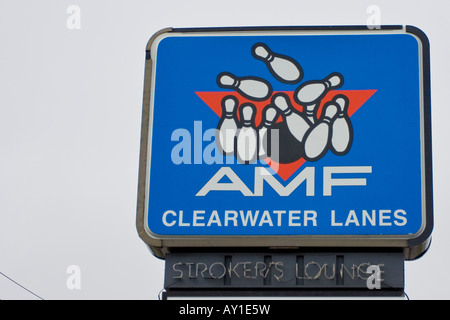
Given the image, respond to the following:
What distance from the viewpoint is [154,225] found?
38.8ft

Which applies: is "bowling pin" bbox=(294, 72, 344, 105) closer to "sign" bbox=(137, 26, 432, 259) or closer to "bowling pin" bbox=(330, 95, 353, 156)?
"sign" bbox=(137, 26, 432, 259)

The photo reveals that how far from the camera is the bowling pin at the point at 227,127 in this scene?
39.8ft

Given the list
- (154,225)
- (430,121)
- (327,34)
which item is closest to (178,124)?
(154,225)

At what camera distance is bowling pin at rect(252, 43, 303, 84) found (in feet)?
40.9

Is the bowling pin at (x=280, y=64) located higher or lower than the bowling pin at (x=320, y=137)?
higher

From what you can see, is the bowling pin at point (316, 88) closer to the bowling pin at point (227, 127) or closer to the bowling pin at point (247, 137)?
the bowling pin at point (247, 137)

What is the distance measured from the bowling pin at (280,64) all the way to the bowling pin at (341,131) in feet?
2.04

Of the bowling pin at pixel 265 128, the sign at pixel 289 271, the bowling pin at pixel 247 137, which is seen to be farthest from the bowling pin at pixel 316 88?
the sign at pixel 289 271

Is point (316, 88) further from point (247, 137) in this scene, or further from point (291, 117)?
point (247, 137)

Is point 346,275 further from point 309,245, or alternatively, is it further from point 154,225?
point 154,225

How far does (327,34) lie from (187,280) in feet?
12.0

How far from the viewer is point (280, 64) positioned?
495 inches

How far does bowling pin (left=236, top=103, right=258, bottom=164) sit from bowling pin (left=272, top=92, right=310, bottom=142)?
331mm
